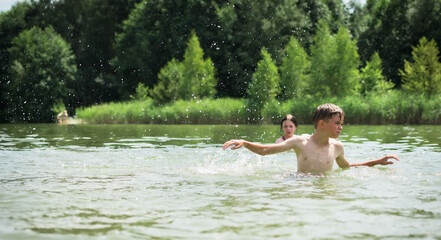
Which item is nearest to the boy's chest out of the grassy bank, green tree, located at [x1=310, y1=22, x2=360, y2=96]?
the grassy bank

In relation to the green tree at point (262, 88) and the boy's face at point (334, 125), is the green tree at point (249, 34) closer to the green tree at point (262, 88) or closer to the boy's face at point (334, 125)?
the green tree at point (262, 88)

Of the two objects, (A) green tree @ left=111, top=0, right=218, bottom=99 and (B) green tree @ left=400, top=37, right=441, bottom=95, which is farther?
(A) green tree @ left=111, top=0, right=218, bottom=99

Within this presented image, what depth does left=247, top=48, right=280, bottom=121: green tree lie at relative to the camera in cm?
4231

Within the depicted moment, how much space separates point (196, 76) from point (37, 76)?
16.4 m

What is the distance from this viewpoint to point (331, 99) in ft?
136

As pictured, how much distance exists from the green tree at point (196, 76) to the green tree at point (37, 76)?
13.8m

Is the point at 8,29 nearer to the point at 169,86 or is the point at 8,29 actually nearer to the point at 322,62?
the point at 169,86

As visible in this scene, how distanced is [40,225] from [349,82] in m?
42.3

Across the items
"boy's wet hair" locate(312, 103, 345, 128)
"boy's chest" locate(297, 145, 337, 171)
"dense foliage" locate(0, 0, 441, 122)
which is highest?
"dense foliage" locate(0, 0, 441, 122)

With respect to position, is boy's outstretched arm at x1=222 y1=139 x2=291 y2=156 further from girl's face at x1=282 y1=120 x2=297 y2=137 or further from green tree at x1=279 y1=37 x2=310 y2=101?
green tree at x1=279 y1=37 x2=310 y2=101

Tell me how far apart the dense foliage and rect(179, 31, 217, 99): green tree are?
0.09 metres

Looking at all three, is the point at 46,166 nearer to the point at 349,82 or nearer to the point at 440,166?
the point at 440,166

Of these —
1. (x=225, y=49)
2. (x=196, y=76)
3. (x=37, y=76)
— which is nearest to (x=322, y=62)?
(x=196, y=76)

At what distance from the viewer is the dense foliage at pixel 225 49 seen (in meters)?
47.5
